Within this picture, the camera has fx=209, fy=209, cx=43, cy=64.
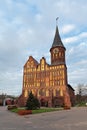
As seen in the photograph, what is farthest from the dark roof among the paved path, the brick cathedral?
the paved path

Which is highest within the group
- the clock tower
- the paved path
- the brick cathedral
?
the clock tower

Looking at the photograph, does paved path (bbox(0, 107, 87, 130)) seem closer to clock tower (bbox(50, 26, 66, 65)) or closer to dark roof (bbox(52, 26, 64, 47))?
clock tower (bbox(50, 26, 66, 65))

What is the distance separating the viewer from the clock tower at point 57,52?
8050cm

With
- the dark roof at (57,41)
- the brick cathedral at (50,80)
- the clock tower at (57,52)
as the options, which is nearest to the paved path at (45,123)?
the brick cathedral at (50,80)

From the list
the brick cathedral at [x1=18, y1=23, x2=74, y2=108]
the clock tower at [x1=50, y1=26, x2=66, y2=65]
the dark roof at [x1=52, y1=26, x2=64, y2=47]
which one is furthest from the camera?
the dark roof at [x1=52, y1=26, x2=64, y2=47]

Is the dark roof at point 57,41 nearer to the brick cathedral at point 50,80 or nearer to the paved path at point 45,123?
the brick cathedral at point 50,80

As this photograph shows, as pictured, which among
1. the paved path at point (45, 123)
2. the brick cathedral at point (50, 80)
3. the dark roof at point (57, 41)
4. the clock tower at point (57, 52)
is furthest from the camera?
the dark roof at point (57, 41)

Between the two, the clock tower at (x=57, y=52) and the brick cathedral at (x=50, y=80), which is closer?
the brick cathedral at (x=50, y=80)

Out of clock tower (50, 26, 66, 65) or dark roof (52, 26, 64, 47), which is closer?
clock tower (50, 26, 66, 65)

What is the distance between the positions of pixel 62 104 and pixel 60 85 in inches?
257

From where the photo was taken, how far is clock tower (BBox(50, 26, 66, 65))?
80500 millimetres

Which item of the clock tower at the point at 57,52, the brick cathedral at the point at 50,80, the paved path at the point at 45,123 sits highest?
the clock tower at the point at 57,52

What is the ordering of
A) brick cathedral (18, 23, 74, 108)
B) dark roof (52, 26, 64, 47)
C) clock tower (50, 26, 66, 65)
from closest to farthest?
brick cathedral (18, 23, 74, 108) < clock tower (50, 26, 66, 65) < dark roof (52, 26, 64, 47)

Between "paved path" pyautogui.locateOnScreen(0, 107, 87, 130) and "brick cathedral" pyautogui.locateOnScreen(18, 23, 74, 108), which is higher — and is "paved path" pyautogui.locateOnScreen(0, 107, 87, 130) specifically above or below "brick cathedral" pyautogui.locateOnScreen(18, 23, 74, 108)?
below
